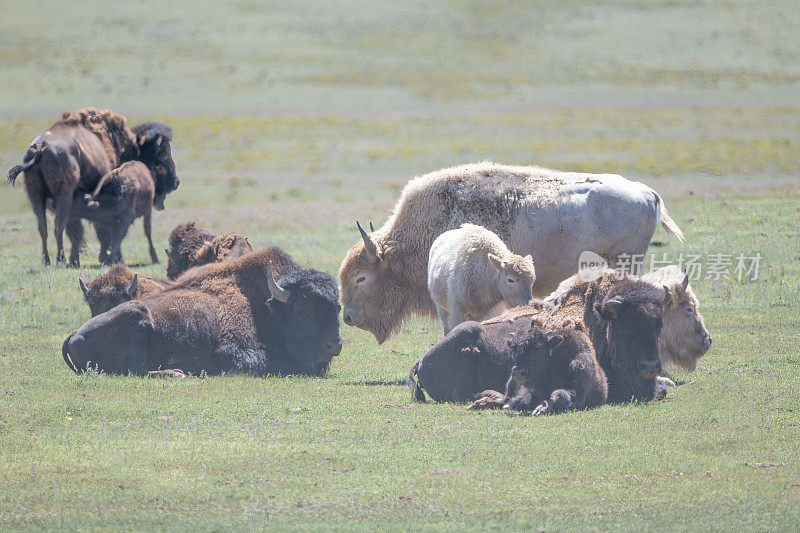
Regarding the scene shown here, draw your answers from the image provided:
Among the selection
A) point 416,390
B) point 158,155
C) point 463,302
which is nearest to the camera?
point 416,390

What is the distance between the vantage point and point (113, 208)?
69.9 ft

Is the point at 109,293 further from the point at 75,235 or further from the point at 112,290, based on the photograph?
the point at 75,235

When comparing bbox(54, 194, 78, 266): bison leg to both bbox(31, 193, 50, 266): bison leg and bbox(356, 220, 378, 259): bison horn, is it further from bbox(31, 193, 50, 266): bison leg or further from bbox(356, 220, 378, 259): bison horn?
bbox(356, 220, 378, 259): bison horn

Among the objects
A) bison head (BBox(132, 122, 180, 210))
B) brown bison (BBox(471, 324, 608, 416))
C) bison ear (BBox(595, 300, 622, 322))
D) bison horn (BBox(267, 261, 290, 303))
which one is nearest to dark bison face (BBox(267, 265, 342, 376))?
bison horn (BBox(267, 261, 290, 303))

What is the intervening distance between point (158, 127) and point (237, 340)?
1173 cm

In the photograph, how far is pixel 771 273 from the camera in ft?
60.1

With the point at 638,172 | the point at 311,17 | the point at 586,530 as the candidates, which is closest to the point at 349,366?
the point at 586,530

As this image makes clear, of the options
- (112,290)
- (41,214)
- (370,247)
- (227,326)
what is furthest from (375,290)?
(41,214)

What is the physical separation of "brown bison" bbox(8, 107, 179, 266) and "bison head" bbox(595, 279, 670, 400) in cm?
1262

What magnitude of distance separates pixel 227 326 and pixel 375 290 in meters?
2.07

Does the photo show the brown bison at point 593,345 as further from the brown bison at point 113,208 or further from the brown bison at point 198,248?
the brown bison at point 113,208

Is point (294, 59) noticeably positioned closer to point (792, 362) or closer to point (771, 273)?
point (771, 273)

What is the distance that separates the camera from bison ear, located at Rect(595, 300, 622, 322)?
10.3 m

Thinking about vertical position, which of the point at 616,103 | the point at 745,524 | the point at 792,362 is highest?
the point at 745,524
